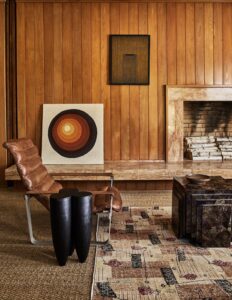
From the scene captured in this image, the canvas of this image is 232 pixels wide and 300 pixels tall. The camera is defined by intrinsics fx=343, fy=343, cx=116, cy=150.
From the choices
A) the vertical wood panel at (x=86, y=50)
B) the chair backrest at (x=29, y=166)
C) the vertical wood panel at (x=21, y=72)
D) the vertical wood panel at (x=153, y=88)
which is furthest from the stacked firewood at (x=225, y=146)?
the vertical wood panel at (x=21, y=72)

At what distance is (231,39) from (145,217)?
2.74m

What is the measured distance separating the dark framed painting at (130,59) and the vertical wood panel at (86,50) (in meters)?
0.29

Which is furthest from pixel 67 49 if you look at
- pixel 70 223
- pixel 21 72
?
pixel 70 223

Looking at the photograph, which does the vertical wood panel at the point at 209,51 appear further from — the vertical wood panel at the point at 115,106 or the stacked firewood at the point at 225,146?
the vertical wood panel at the point at 115,106

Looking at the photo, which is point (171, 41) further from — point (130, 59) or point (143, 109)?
point (143, 109)

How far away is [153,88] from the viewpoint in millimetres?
4582

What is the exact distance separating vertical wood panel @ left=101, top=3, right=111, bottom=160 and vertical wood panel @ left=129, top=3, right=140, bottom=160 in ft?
0.98

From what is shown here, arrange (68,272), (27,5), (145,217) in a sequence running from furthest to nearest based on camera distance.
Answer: (27,5)
(145,217)
(68,272)

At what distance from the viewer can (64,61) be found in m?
4.56

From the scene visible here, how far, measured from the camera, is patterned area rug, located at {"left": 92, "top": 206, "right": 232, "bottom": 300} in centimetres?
195

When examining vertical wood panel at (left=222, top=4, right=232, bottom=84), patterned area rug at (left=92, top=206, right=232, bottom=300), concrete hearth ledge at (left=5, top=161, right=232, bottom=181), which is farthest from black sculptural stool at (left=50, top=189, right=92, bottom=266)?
vertical wood panel at (left=222, top=4, right=232, bottom=84)

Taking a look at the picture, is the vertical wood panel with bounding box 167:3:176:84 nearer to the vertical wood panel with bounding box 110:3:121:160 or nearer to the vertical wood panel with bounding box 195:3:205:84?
the vertical wood panel with bounding box 195:3:205:84

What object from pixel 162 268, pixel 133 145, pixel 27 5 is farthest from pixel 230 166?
pixel 27 5

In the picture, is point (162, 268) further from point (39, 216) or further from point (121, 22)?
point (121, 22)
